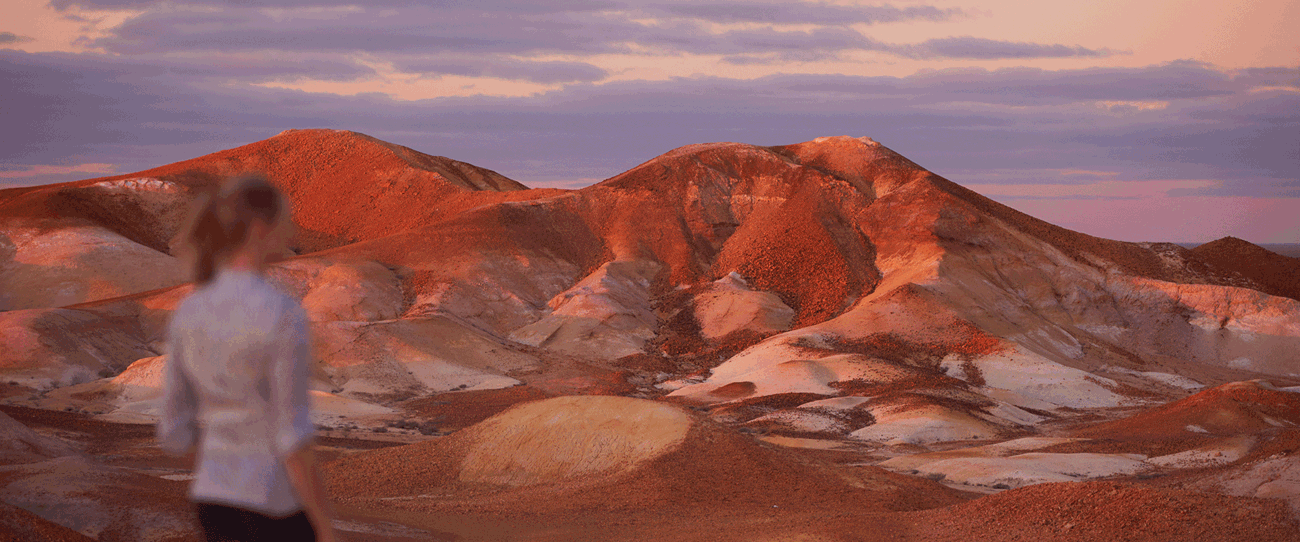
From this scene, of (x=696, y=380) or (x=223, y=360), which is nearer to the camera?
(x=223, y=360)

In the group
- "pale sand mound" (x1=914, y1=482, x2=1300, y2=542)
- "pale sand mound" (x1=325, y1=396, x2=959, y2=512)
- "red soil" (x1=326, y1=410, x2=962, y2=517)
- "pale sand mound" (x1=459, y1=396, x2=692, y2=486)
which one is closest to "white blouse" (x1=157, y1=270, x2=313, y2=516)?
"pale sand mound" (x1=914, y1=482, x2=1300, y2=542)

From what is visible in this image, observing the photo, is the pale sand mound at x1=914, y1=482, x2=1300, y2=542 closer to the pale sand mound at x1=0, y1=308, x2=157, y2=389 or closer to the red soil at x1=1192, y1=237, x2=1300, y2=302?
the pale sand mound at x1=0, y1=308, x2=157, y2=389

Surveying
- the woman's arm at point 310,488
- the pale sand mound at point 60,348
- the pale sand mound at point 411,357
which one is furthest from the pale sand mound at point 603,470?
the pale sand mound at point 60,348

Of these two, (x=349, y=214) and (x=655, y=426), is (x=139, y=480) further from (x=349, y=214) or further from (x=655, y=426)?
(x=349, y=214)

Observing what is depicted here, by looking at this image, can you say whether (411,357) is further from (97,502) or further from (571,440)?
(97,502)

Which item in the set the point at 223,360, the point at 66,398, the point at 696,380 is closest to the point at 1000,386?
the point at 696,380

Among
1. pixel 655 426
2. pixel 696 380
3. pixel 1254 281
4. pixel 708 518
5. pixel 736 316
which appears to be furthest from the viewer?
pixel 1254 281

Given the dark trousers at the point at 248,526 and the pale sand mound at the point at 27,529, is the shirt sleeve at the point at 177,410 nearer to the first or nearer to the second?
the dark trousers at the point at 248,526
